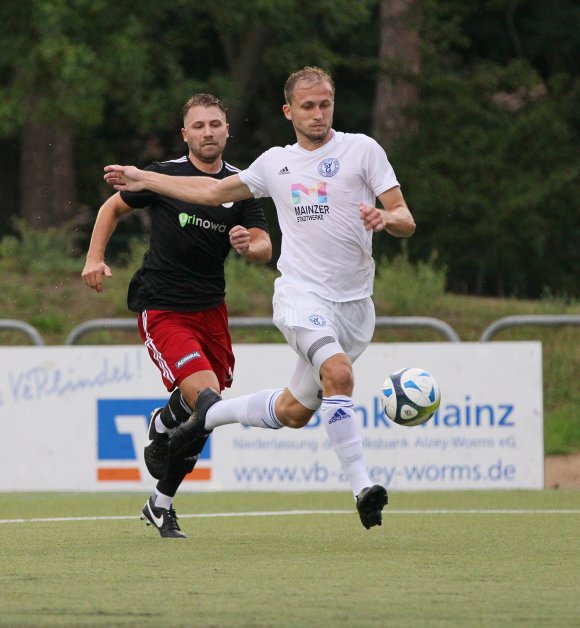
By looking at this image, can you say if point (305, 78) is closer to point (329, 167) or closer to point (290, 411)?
point (329, 167)

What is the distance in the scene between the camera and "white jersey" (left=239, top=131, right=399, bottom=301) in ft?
25.7

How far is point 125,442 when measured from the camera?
13031 millimetres

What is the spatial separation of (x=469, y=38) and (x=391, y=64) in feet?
11.7

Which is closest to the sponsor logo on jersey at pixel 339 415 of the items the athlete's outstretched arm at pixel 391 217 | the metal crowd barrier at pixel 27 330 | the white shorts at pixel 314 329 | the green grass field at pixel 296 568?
the white shorts at pixel 314 329

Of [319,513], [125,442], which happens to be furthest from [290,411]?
[125,442]

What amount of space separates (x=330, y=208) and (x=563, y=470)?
289 inches

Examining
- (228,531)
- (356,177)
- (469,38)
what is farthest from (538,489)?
(469,38)

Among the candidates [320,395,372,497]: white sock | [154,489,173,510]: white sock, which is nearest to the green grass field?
[154,489,173,510]: white sock

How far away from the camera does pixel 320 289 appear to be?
787 centimetres

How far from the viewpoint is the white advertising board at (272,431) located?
12812mm

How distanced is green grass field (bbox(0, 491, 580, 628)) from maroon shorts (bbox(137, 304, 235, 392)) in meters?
0.88

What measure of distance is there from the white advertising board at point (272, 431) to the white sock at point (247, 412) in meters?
4.77

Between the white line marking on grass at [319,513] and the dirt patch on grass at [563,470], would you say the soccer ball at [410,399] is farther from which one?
the dirt patch on grass at [563,470]

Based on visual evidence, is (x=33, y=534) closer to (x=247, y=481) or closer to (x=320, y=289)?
(x=320, y=289)
